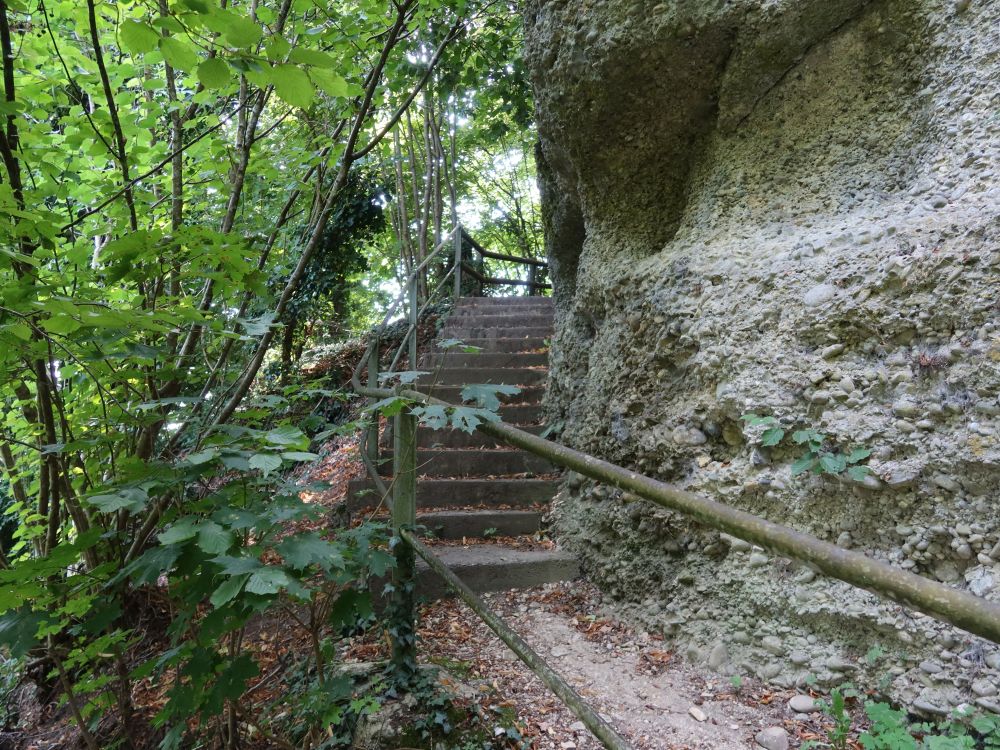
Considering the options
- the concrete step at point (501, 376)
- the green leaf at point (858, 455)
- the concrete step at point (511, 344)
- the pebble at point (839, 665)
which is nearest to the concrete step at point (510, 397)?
the concrete step at point (501, 376)

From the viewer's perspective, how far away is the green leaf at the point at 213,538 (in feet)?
4.00

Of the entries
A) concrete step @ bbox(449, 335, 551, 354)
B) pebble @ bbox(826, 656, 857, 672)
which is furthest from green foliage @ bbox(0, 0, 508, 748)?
concrete step @ bbox(449, 335, 551, 354)

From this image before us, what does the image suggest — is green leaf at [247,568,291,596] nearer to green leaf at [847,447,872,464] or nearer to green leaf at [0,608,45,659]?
green leaf at [0,608,45,659]

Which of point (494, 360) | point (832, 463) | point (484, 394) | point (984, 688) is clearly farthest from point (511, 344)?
point (984, 688)

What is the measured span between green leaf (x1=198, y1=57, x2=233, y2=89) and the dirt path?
2081mm

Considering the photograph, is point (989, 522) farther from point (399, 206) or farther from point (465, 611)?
point (399, 206)

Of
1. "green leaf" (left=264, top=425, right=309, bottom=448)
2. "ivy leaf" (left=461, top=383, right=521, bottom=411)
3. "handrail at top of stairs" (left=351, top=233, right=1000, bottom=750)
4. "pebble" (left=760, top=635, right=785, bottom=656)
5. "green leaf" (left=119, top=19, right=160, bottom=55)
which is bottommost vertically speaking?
"pebble" (left=760, top=635, right=785, bottom=656)

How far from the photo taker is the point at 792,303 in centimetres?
236

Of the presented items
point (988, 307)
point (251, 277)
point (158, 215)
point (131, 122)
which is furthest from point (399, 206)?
point (988, 307)

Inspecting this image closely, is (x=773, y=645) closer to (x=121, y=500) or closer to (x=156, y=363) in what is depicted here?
(x=121, y=500)

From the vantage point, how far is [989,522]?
5.74 feet

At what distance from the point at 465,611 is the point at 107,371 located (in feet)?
6.39

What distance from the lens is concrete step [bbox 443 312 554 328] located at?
697 centimetres

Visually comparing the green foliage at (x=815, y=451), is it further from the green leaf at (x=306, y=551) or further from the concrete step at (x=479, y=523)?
the concrete step at (x=479, y=523)
